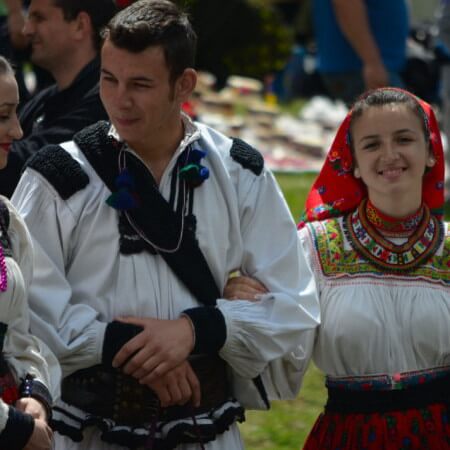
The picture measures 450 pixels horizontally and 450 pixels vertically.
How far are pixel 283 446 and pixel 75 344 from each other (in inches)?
77.5

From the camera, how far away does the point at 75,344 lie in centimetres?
337

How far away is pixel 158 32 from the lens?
3.46 m

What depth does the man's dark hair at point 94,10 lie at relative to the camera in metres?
4.63

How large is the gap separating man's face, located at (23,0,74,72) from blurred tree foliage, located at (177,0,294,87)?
22.4 ft

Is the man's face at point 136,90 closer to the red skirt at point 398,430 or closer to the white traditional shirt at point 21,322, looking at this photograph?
the white traditional shirt at point 21,322

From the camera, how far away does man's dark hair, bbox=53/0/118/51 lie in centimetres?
463

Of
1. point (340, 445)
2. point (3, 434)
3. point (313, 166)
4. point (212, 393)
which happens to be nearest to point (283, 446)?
point (340, 445)

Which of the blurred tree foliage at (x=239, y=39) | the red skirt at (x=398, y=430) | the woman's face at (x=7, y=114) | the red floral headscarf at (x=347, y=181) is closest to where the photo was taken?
the woman's face at (x=7, y=114)

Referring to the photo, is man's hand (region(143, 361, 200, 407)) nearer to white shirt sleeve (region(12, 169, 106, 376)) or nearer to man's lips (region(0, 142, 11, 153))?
white shirt sleeve (region(12, 169, 106, 376))

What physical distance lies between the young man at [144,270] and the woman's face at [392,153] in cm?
50

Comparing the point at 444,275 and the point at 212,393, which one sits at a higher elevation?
the point at 444,275

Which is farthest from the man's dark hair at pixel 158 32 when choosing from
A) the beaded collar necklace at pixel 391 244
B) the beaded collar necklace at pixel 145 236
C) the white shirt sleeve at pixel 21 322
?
the beaded collar necklace at pixel 391 244

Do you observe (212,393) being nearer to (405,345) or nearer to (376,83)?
(405,345)

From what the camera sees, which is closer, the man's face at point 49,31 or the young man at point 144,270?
the young man at point 144,270
